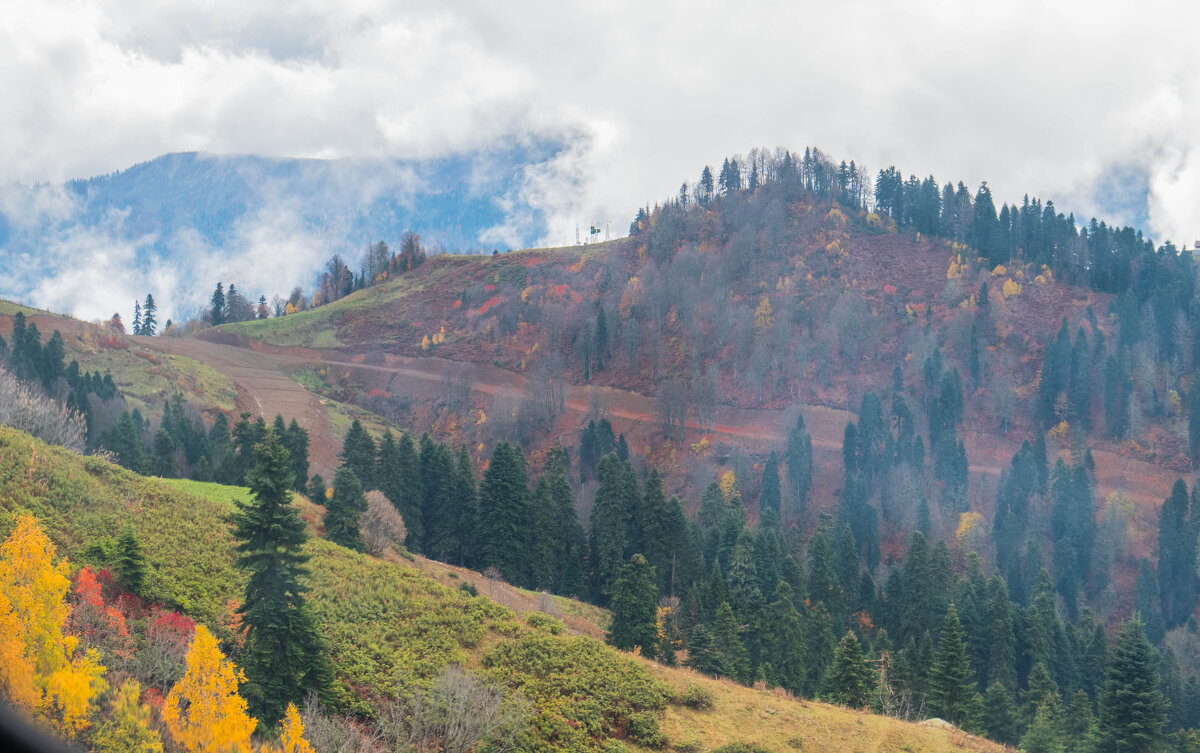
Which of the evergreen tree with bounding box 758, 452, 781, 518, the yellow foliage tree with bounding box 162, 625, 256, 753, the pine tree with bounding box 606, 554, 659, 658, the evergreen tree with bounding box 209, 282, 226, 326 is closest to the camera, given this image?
the yellow foliage tree with bounding box 162, 625, 256, 753

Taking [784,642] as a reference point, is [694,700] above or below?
above

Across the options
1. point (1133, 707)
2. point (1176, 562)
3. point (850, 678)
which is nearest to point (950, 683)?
point (850, 678)

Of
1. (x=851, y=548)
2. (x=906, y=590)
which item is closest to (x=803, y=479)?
(x=851, y=548)

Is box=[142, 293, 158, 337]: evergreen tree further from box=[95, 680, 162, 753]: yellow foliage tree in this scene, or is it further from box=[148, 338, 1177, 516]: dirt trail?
box=[95, 680, 162, 753]: yellow foliage tree

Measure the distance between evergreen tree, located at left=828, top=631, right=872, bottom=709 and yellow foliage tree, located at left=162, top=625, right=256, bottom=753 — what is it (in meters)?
32.1

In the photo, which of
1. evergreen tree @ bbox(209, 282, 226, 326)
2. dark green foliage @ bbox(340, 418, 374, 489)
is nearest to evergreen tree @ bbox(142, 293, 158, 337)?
evergreen tree @ bbox(209, 282, 226, 326)

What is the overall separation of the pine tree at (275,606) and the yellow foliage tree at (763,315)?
114 m

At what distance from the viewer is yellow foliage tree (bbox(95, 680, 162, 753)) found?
14.5m

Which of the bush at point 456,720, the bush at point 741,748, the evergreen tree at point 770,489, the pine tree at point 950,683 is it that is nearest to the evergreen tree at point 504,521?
the pine tree at point 950,683

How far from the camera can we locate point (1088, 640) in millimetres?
66812

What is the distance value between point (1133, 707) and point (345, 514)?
4074cm

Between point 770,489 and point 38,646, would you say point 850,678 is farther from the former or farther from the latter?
point 770,489

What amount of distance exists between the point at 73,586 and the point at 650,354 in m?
114

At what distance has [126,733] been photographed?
14.6m
